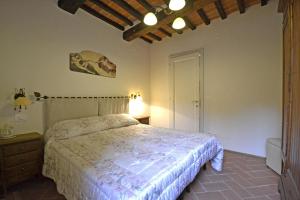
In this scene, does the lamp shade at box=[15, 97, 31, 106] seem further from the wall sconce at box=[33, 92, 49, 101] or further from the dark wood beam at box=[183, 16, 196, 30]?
the dark wood beam at box=[183, 16, 196, 30]

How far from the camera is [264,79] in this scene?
310 centimetres

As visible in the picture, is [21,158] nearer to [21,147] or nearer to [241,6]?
[21,147]

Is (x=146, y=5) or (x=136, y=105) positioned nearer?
(x=146, y=5)

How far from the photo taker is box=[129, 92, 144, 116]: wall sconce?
14.3 feet

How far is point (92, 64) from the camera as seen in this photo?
11.2ft

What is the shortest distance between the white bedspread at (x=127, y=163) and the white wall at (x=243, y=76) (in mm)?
1206

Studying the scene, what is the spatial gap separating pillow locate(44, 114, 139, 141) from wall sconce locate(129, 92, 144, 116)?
0.95m

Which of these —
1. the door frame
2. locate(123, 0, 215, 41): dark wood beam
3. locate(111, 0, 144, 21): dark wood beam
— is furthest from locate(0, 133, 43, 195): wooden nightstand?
the door frame

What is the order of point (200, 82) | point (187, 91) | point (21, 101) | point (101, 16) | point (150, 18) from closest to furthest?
point (21, 101) < point (150, 18) < point (101, 16) < point (200, 82) < point (187, 91)

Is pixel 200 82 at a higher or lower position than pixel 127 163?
higher

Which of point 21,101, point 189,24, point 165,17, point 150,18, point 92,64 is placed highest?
point 189,24

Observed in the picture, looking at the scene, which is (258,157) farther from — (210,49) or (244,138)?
(210,49)

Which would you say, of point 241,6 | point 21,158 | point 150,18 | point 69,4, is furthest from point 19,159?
point 241,6

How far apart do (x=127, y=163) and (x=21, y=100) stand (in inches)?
75.2
